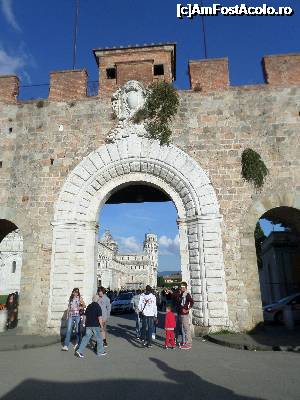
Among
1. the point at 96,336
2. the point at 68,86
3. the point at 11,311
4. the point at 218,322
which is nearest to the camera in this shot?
the point at 96,336

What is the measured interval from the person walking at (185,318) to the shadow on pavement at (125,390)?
2646mm

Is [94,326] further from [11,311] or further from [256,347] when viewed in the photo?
[11,311]

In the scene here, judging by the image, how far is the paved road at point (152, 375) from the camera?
4551 mm

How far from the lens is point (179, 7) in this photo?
35.8 ft

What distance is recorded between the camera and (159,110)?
1106 cm

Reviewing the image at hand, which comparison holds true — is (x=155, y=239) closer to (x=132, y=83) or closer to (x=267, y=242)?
(x=267, y=242)

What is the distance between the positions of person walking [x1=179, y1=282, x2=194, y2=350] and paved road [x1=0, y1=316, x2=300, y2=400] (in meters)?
0.33

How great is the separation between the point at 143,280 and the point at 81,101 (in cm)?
7008

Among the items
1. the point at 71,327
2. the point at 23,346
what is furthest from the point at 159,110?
the point at 23,346

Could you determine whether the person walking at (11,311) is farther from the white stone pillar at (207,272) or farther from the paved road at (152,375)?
the white stone pillar at (207,272)

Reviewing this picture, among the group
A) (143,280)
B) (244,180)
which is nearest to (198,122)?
(244,180)

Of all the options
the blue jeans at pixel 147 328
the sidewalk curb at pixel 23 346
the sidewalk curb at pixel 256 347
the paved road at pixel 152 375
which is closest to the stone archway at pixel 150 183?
the sidewalk curb at pixel 23 346

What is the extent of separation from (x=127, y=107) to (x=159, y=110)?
1105 mm

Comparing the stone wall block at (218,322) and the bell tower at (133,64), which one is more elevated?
the bell tower at (133,64)
